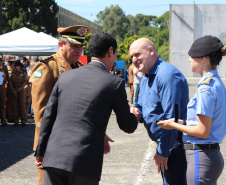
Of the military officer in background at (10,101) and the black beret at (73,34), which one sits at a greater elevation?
the black beret at (73,34)

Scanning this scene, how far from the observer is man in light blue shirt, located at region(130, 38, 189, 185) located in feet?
11.8

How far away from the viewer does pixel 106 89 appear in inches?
121

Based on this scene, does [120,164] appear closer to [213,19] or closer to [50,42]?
[50,42]

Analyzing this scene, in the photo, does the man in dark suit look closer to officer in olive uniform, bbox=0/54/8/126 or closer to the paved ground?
the paved ground

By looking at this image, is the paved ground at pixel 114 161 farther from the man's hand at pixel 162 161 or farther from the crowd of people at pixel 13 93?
the man's hand at pixel 162 161

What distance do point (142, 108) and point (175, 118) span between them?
0.71 meters

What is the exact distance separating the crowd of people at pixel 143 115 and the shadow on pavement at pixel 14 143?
411cm

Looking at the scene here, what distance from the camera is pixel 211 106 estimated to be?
3.12 meters

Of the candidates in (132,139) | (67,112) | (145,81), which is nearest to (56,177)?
(67,112)

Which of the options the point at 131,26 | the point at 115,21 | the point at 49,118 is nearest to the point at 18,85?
the point at 49,118

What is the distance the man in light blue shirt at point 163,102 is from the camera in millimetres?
3598

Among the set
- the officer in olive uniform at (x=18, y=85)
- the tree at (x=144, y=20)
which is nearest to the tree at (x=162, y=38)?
the tree at (x=144, y=20)

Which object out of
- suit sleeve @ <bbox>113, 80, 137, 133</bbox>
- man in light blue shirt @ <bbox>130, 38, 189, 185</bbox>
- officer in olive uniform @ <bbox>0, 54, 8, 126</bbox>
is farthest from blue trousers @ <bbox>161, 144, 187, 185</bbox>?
officer in olive uniform @ <bbox>0, 54, 8, 126</bbox>

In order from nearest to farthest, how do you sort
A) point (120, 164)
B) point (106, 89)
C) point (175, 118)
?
1. point (106, 89)
2. point (175, 118)
3. point (120, 164)
